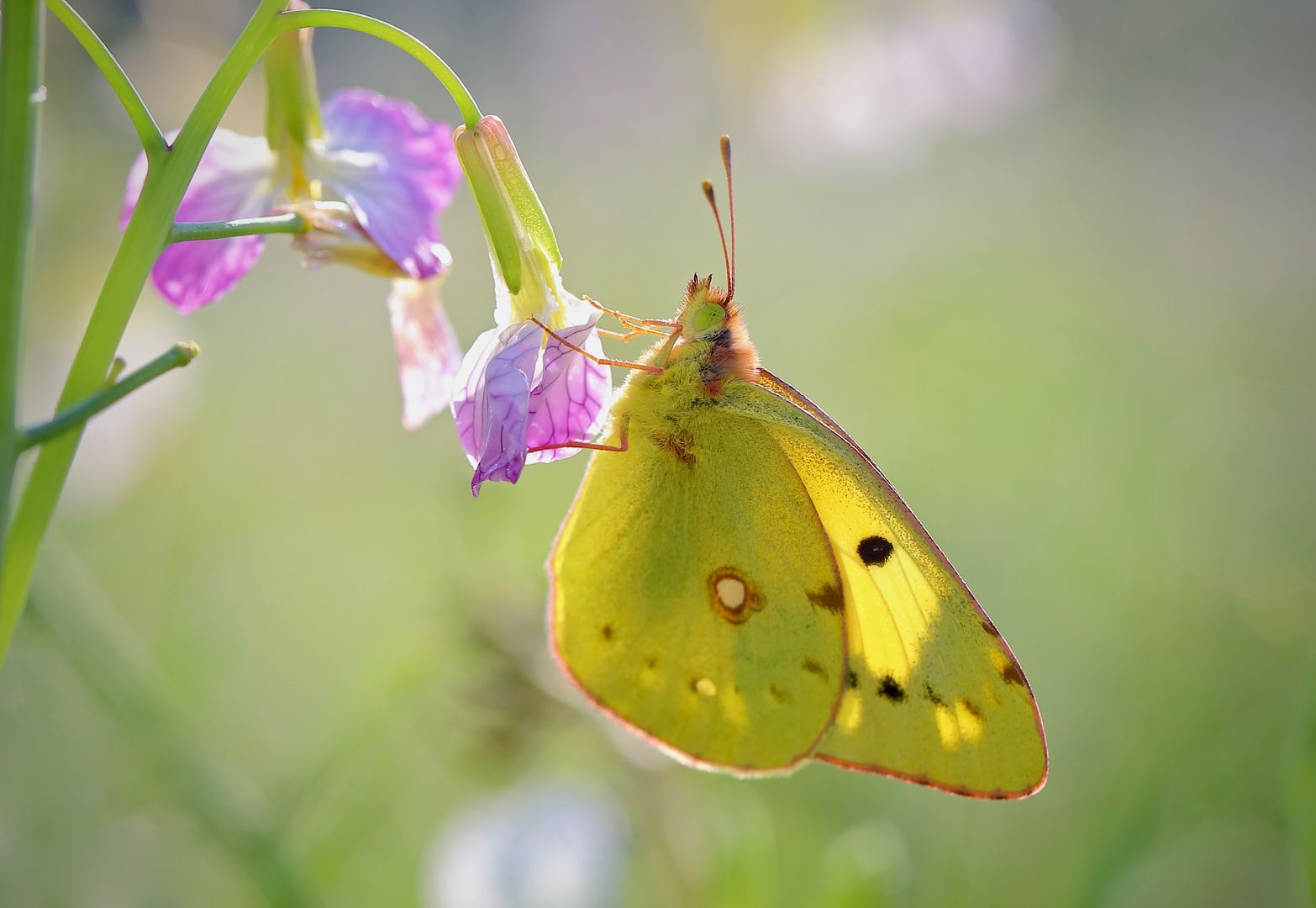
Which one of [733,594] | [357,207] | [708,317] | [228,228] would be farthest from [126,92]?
[733,594]

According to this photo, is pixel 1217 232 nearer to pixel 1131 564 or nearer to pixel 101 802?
pixel 1131 564

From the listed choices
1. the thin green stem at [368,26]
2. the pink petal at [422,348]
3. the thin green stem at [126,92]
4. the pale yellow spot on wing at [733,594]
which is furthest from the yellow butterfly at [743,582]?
the thin green stem at [126,92]

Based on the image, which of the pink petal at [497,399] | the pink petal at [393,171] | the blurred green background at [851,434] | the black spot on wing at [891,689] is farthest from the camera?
the blurred green background at [851,434]

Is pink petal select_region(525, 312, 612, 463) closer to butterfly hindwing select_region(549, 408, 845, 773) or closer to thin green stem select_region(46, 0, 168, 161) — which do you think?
butterfly hindwing select_region(549, 408, 845, 773)

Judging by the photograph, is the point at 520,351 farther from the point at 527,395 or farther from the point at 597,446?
the point at 597,446

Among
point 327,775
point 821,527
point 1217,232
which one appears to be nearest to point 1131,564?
→ point 821,527

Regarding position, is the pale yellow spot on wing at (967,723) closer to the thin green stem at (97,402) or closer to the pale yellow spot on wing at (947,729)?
the pale yellow spot on wing at (947,729)

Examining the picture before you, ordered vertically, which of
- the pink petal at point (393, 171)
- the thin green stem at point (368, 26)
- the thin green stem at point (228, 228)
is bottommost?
the thin green stem at point (228, 228)

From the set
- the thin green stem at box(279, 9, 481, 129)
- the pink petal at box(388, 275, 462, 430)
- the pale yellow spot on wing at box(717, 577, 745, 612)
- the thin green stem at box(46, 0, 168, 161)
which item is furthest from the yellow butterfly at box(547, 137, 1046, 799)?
the thin green stem at box(46, 0, 168, 161)
